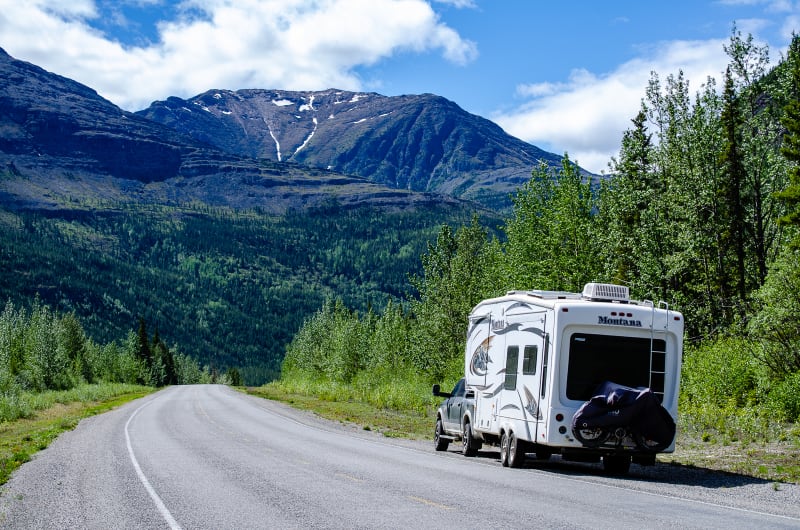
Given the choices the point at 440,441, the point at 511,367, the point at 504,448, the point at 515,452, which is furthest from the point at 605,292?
the point at 440,441

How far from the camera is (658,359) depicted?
53.6 feet

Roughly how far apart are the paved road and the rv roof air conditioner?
3.77m

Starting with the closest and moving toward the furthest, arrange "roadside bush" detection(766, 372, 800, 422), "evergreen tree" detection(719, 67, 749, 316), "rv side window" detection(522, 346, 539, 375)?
"rv side window" detection(522, 346, 539, 375), "roadside bush" detection(766, 372, 800, 422), "evergreen tree" detection(719, 67, 749, 316)

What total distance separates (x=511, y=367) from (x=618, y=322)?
300cm

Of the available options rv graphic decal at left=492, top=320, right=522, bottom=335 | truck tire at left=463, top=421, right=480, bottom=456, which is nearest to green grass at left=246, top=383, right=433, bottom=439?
truck tire at left=463, top=421, right=480, bottom=456

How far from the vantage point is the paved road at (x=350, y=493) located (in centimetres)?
1062

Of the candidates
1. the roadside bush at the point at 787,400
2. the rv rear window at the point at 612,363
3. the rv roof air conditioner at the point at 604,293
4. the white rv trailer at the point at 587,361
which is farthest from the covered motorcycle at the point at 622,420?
the roadside bush at the point at 787,400

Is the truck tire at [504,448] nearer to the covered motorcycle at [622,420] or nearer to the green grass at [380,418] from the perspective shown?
the covered motorcycle at [622,420]

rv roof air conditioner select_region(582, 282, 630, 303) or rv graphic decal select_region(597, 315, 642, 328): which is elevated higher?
rv roof air conditioner select_region(582, 282, 630, 303)

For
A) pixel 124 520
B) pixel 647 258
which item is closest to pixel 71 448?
pixel 124 520

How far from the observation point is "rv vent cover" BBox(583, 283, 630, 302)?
55.3 feet

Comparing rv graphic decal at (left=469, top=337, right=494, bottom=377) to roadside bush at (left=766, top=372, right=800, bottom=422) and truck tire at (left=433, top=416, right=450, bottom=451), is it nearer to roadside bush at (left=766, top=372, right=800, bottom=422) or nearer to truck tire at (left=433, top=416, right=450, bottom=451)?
truck tire at (left=433, top=416, right=450, bottom=451)

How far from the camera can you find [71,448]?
76.4 ft

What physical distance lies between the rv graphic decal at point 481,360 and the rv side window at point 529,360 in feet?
8.04
